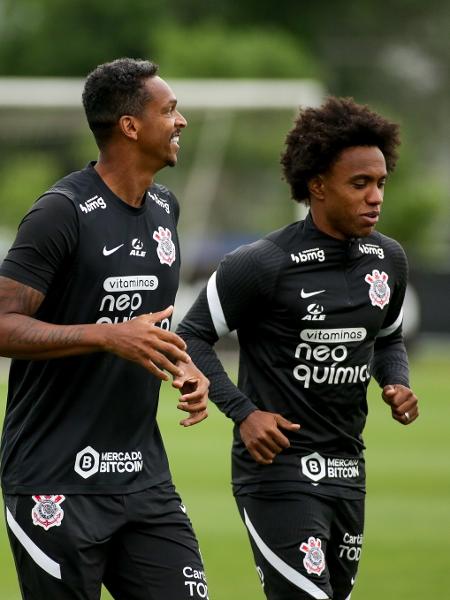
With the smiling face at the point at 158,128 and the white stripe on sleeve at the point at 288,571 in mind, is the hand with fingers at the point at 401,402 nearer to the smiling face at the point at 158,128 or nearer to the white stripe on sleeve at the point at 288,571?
the white stripe on sleeve at the point at 288,571

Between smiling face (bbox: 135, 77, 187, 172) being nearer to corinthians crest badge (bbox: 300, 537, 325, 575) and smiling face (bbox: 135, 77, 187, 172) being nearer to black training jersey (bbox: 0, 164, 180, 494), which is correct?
black training jersey (bbox: 0, 164, 180, 494)

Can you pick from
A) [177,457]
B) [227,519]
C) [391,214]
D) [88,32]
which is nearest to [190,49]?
[391,214]

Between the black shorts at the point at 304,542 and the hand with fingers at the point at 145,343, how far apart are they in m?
1.23

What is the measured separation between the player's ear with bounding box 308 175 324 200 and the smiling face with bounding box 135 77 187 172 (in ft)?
2.79

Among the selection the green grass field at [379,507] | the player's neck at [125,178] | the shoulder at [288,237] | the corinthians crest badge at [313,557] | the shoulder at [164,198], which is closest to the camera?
the player's neck at [125,178]

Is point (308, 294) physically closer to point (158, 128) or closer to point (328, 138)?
point (328, 138)

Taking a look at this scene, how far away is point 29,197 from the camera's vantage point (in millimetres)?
27828

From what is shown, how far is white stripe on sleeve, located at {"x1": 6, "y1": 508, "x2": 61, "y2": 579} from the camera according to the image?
5.50 meters

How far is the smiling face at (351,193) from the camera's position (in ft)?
20.7

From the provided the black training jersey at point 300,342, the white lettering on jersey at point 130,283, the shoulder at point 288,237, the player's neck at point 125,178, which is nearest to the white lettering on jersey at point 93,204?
the player's neck at point 125,178

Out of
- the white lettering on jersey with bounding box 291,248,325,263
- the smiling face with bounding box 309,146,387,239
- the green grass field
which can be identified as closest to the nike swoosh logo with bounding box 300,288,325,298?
the white lettering on jersey with bounding box 291,248,325,263

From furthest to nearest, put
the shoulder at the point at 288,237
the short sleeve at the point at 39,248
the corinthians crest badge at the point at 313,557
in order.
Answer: the shoulder at the point at 288,237 → the corinthians crest badge at the point at 313,557 → the short sleeve at the point at 39,248

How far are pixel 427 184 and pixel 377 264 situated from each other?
3231 centimetres

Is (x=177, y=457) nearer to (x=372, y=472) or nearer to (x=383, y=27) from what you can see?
(x=372, y=472)
